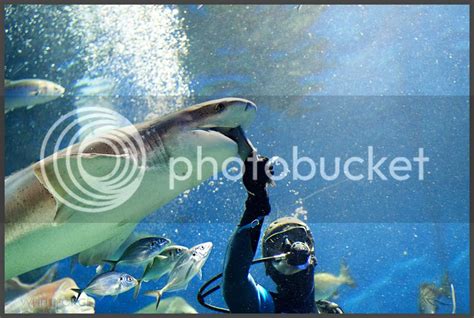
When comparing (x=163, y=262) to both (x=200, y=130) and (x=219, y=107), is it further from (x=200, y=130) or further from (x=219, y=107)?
(x=219, y=107)

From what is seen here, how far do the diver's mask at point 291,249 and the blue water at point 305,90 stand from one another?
7.09 m

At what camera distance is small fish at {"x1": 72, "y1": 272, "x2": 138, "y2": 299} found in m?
3.79

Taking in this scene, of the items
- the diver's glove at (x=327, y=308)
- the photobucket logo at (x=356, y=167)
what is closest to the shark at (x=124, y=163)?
the diver's glove at (x=327, y=308)

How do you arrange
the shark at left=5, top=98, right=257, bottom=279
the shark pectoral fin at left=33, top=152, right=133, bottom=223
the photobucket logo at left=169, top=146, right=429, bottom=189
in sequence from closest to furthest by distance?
1. the shark pectoral fin at left=33, top=152, right=133, bottom=223
2. the shark at left=5, top=98, right=257, bottom=279
3. the photobucket logo at left=169, top=146, right=429, bottom=189

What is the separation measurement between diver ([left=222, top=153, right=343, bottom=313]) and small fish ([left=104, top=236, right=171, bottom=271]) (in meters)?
1.09

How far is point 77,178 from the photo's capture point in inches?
105

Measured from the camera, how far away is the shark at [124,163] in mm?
2648

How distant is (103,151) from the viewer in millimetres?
2752

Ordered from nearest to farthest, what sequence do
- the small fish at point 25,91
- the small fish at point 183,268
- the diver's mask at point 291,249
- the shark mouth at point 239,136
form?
the shark mouth at point 239,136 < the diver's mask at point 291,249 < the small fish at point 183,268 < the small fish at point 25,91

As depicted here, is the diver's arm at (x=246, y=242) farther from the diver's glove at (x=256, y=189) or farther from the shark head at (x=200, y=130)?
the shark head at (x=200, y=130)

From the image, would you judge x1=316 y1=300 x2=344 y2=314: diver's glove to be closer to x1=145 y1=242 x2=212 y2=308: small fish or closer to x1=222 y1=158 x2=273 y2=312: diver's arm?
x1=145 y1=242 x2=212 y2=308: small fish

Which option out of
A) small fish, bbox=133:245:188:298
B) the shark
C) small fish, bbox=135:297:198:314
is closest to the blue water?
small fish, bbox=135:297:198:314

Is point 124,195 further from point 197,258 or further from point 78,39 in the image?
point 78,39

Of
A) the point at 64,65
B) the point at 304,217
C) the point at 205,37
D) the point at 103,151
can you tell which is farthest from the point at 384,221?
the point at 103,151
